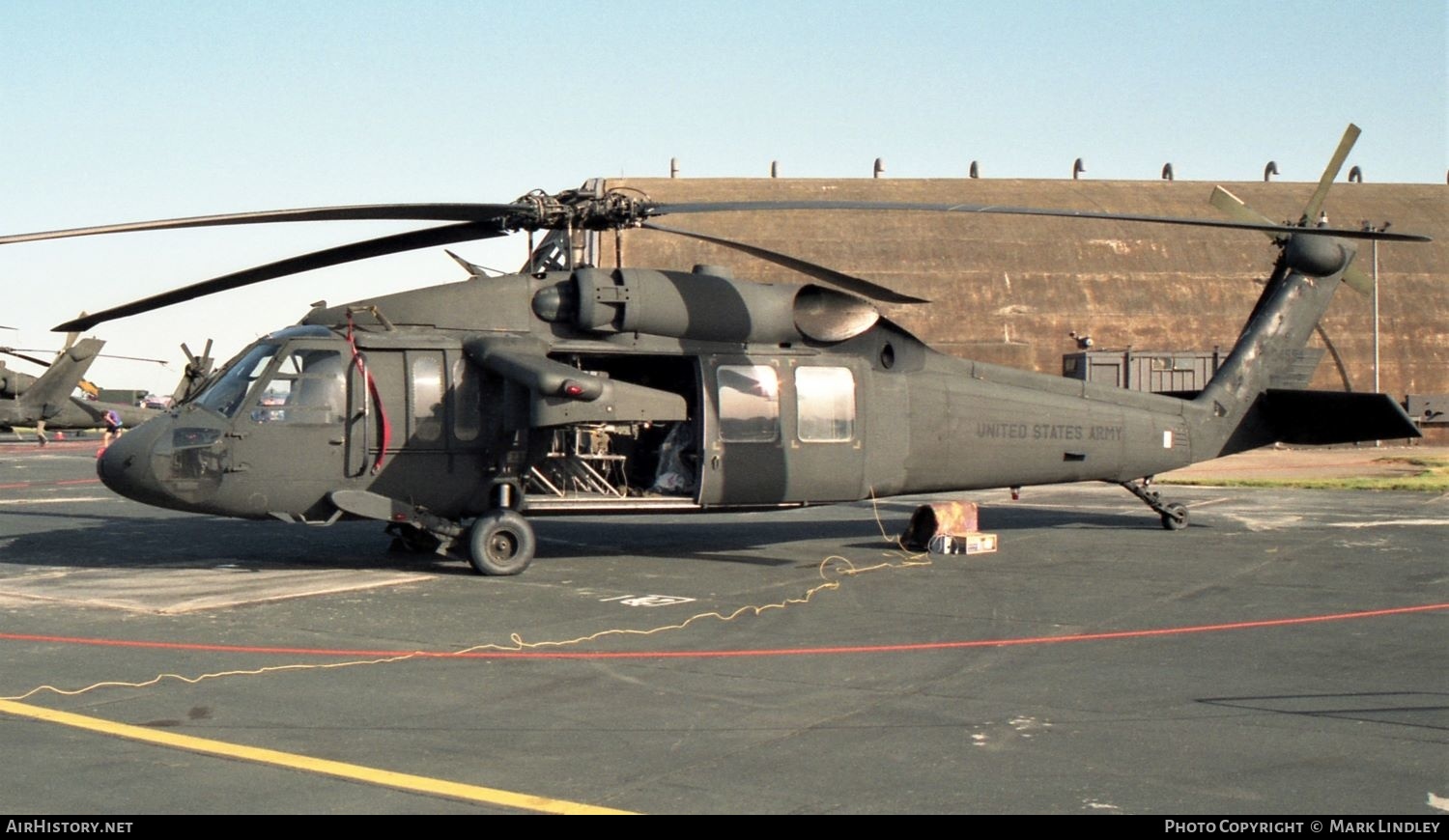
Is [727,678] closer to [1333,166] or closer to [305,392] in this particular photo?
[305,392]

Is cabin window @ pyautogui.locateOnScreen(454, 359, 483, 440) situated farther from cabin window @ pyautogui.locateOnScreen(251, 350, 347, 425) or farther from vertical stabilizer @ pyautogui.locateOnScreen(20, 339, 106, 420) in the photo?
vertical stabilizer @ pyautogui.locateOnScreen(20, 339, 106, 420)

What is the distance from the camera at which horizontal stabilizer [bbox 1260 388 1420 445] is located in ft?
64.2

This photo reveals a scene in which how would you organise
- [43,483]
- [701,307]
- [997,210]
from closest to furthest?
[997,210] < [701,307] < [43,483]

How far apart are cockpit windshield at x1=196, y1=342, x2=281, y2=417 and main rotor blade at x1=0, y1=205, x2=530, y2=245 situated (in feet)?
7.69

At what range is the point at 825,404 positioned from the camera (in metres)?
17.5

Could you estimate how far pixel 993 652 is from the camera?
444 inches

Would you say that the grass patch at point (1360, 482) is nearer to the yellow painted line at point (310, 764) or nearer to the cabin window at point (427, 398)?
the cabin window at point (427, 398)

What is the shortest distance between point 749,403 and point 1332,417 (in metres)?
9.52

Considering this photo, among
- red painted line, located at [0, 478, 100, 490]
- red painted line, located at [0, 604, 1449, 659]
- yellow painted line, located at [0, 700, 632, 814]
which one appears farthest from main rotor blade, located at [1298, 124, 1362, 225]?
red painted line, located at [0, 478, 100, 490]

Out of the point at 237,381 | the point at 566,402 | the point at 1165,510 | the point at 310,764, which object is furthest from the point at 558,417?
the point at 1165,510

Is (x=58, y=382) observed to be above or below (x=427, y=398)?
above
